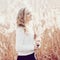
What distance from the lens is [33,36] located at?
1977 millimetres

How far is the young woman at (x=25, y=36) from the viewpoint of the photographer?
1.94 metres

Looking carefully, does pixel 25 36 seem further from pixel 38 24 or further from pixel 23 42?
pixel 38 24

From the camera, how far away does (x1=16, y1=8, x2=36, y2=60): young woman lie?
1.94 meters

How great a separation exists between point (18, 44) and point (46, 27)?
0.33 metres

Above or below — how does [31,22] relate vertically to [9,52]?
above

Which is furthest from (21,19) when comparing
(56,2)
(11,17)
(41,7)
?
(56,2)

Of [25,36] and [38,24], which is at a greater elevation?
[38,24]

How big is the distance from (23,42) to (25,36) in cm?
6

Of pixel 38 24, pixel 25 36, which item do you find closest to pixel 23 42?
pixel 25 36

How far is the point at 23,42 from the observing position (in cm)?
194

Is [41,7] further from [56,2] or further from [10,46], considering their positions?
[10,46]

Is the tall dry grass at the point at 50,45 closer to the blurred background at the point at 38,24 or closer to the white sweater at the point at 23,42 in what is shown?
the blurred background at the point at 38,24

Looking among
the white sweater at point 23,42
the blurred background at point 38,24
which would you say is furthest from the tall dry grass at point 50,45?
the white sweater at point 23,42

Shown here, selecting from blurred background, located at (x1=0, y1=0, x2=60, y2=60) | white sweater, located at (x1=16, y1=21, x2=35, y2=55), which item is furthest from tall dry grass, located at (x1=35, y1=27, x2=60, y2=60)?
white sweater, located at (x1=16, y1=21, x2=35, y2=55)
